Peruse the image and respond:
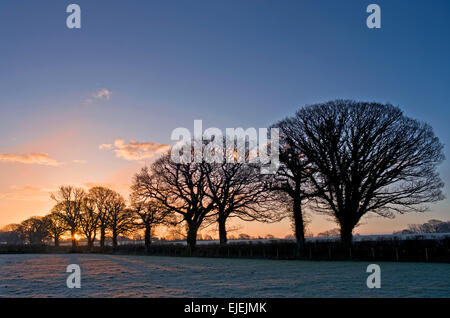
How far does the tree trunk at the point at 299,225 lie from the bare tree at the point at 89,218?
54686 millimetres

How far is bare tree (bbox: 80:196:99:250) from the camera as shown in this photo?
7688cm

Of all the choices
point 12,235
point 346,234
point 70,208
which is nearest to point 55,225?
point 70,208

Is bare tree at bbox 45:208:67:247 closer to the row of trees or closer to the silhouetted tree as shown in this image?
the silhouetted tree

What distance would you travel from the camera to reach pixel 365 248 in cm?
3133

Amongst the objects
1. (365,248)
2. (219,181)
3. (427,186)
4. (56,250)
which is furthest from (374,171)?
(56,250)

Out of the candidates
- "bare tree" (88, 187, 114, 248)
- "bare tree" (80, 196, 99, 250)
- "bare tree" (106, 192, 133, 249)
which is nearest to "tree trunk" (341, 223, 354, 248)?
"bare tree" (106, 192, 133, 249)

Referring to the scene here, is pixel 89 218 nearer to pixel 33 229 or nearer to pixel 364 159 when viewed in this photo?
pixel 33 229

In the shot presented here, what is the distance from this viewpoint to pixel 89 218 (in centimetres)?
7769

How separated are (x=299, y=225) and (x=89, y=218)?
57.6 metres

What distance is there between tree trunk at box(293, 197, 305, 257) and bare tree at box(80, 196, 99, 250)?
5469 centimetres

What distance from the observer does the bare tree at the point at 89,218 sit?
7688cm

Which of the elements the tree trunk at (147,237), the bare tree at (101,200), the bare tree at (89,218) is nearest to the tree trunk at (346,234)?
the tree trunk at (147,237)
